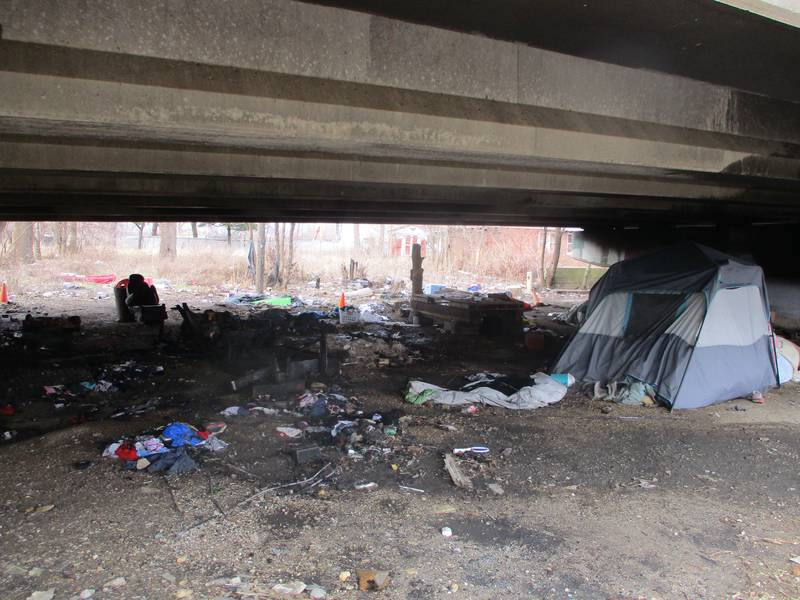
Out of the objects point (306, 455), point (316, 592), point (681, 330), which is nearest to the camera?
point (316, 592)

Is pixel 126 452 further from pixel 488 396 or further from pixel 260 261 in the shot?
pixel 260 261

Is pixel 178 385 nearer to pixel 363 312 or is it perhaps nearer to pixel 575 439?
pixel 575 439

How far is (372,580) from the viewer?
3.58m

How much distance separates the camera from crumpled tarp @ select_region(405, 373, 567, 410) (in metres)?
7.58

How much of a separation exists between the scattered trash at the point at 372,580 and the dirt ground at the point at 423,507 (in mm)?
51

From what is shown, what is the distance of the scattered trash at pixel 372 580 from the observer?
3533mm

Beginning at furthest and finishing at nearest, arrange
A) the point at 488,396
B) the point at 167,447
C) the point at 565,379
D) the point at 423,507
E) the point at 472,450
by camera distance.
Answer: the point at 565,379
the point at 488,396
the point at 472,450
the point at 167,447
the point at 423,507

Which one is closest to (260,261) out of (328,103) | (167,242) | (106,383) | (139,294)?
(139,294)

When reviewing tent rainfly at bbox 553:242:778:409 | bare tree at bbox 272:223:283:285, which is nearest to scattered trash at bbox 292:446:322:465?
tent rainfly at bbox 553:242:778:409

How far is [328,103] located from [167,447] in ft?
13.5

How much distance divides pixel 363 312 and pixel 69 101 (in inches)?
513

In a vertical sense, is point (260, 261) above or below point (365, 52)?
below

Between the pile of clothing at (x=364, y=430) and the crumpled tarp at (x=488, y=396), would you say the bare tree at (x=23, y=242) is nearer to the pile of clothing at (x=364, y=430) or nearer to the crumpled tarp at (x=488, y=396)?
the crumpled tarp at (x=488, y=396)

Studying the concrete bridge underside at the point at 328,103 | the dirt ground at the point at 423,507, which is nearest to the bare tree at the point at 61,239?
the dirt ground at the point at 423,507
